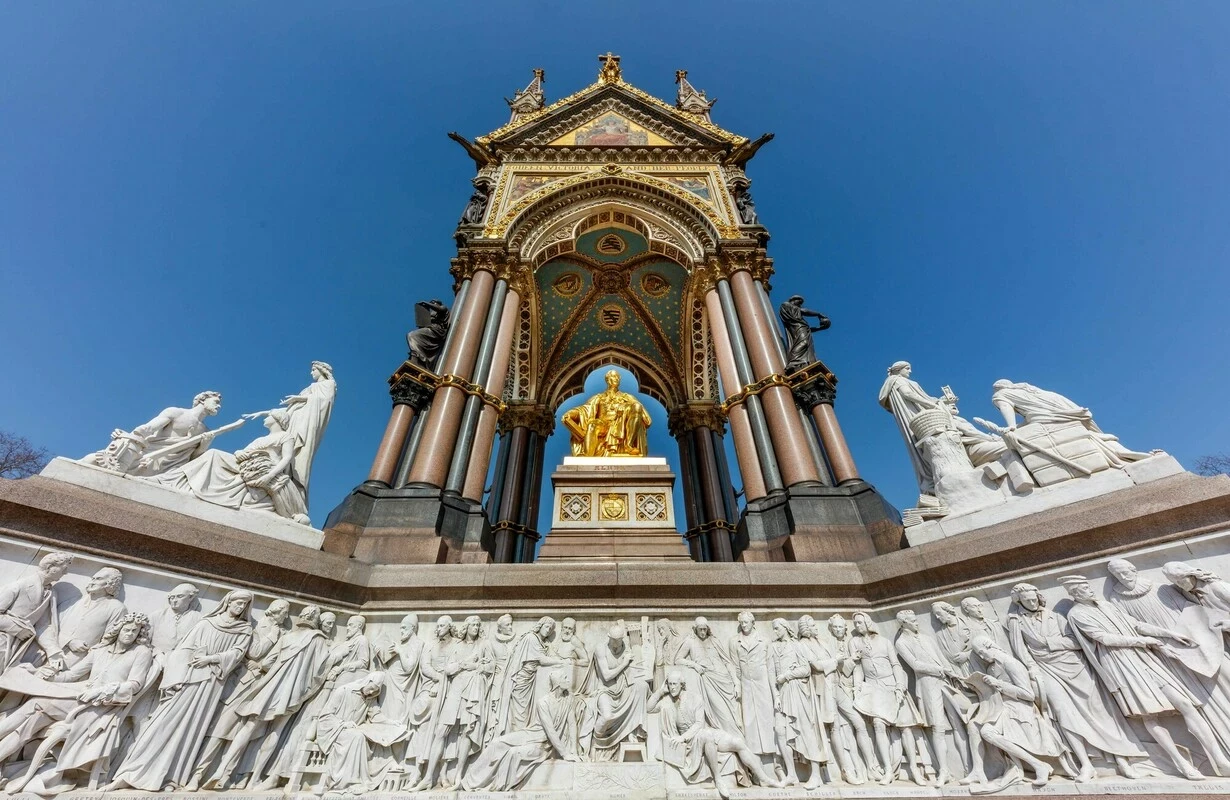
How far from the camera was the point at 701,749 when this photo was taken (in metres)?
4.25

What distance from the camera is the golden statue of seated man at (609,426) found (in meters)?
10.7

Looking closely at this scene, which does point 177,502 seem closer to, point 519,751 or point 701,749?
point 519,751

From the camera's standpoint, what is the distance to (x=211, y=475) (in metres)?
5.36

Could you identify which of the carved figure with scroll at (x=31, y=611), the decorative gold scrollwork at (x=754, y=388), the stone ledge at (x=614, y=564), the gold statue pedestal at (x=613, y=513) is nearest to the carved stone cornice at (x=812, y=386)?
the decorative gold scrollwork at (x=754, y=388)

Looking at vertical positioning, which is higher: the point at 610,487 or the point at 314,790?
the point at 610,487

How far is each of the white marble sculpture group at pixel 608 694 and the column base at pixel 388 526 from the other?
128 cm

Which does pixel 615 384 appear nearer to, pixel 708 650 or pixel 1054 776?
pixel 708 650

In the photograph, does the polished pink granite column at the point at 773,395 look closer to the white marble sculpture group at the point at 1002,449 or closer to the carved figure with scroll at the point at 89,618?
the white marble sculpture group at the point at 1002,449

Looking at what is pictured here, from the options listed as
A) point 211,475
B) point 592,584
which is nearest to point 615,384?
point 592,584

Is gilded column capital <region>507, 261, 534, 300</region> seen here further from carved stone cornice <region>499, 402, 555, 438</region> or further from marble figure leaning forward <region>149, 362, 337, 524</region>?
marble figure leaning forward <region>149, 362, 337, 524</region>

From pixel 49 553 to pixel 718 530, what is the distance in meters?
11.4

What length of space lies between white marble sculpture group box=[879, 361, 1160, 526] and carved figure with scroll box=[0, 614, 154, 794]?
285 inches

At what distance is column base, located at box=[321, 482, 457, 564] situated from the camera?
6164 mm

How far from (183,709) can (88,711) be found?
56cm
